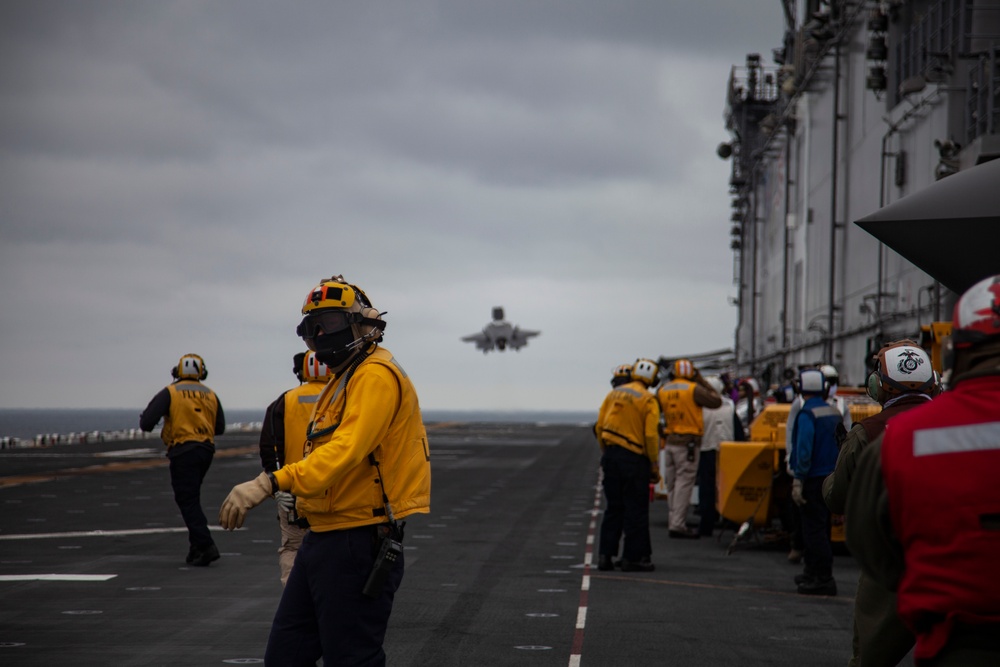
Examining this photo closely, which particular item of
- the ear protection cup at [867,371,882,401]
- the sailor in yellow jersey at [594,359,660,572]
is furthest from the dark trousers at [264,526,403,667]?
the sailor in yellow jersey at [594,359,660,572]

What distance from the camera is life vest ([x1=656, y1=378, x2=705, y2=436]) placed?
16047 mm

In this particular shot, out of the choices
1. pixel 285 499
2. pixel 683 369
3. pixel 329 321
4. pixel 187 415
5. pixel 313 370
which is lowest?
pixel 285 499

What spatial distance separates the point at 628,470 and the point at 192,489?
186 inches

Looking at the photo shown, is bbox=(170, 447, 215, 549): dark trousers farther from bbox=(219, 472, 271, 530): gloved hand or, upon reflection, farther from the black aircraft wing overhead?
the black aircraft wing overhead

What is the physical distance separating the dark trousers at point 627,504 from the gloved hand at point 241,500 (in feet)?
25.6

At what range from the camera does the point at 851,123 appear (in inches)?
1371

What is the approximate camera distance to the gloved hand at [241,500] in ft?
15.9

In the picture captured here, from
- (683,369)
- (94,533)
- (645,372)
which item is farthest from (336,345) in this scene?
(683,369)

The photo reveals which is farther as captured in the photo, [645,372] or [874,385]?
[645,372]

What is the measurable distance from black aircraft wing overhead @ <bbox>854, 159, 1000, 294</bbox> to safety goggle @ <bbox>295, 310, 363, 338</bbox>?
2829 mm

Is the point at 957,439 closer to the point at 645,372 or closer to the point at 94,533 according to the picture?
the point at 645,372

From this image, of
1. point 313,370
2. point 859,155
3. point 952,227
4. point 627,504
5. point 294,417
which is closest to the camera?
point 952,227

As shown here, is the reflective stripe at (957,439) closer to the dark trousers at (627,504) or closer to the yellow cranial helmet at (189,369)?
the dark trousers at (627,504)

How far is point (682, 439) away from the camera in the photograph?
16.2 metres
